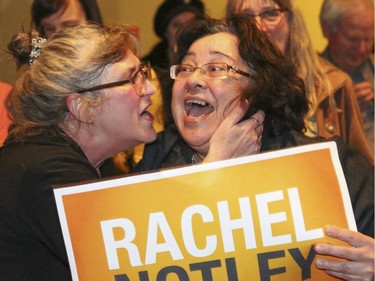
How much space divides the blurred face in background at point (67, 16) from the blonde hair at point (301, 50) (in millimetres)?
504

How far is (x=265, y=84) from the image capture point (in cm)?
225

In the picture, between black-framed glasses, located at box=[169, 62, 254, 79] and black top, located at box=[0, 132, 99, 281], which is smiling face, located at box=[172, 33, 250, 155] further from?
black top, located at box=[0, 132, 99, 281]

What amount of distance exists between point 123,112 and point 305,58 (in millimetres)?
826

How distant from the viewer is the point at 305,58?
110 inches

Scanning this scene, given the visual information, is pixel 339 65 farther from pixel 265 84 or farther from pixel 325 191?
pixel 325 191

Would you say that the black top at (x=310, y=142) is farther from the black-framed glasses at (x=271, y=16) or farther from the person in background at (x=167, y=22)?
the black-framed glasses at (x=271, y=16)

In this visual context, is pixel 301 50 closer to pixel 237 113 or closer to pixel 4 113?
pixel 237 113

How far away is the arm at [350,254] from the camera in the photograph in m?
1.76

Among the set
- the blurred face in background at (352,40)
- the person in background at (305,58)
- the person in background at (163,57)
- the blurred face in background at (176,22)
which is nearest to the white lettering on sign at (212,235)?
the person in background at (163,57)

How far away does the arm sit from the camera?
1757mm

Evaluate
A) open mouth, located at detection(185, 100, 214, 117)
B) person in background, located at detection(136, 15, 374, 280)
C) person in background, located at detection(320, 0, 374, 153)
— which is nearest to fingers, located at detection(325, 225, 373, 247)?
person in background, located at detection(136, 15, 374, 280)

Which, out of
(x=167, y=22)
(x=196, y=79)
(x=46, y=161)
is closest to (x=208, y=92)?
(x=196, y=79)

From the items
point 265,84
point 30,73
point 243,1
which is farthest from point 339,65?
point 30,73

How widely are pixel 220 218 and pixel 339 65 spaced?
58.5 inches
